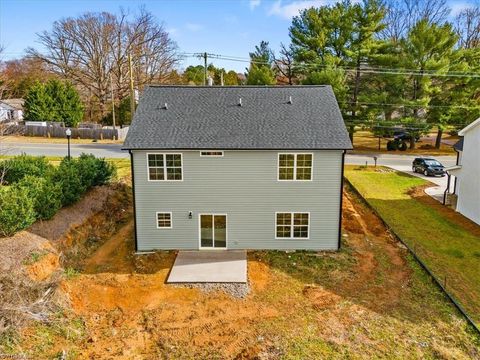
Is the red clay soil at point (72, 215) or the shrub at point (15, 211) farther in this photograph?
the red clay soil at point (72, 215)

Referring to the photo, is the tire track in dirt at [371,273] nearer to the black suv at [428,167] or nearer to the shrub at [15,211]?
the shrub at [15,211]

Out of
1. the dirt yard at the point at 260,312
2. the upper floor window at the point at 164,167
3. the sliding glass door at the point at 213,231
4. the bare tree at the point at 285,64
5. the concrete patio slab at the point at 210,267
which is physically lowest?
the dirt yard at the point at 260,312

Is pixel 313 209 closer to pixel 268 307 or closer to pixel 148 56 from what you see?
pixel 268 307

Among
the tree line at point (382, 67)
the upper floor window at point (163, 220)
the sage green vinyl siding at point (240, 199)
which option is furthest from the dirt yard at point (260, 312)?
the tree line at point (382, 67)

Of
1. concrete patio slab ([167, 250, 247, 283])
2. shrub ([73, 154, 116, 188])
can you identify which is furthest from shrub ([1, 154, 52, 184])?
concrete patio slab ([167, 250, 247, 283])

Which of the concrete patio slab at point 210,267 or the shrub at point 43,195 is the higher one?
the shrub at point 43,195

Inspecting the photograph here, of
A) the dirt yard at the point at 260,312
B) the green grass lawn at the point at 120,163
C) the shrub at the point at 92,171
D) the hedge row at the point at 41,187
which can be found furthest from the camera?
the green grass lawn at the point at 120,163
